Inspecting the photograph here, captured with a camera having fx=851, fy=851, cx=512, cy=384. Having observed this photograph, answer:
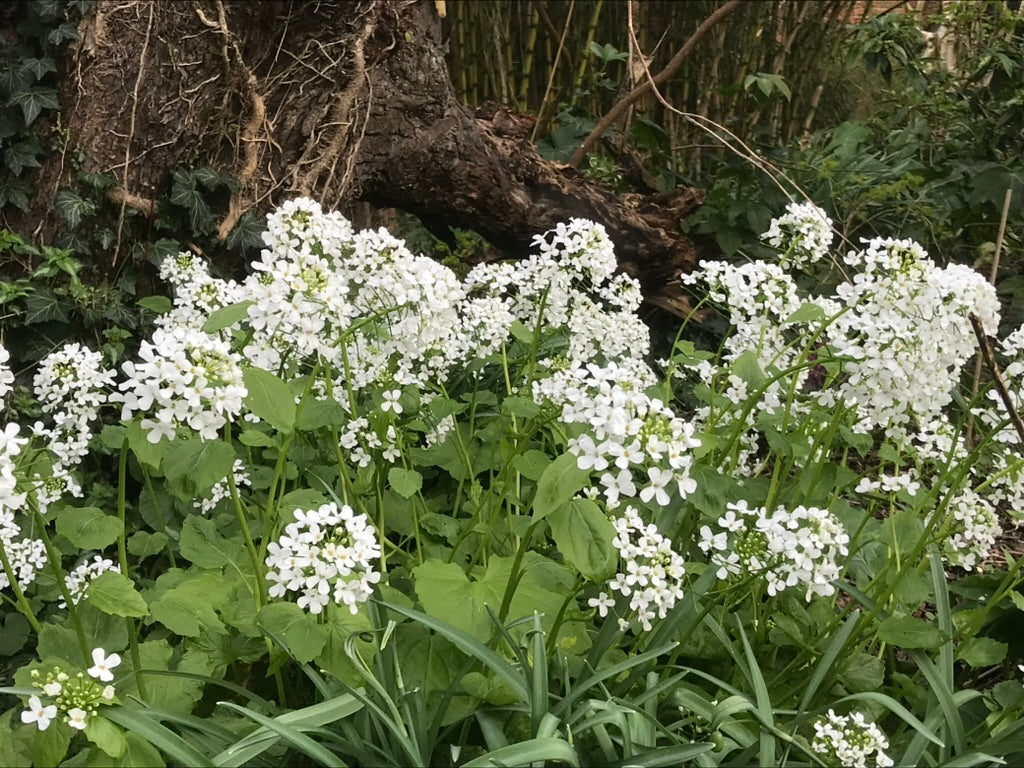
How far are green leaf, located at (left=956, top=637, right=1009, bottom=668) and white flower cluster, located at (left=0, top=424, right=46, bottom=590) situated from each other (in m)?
1.95

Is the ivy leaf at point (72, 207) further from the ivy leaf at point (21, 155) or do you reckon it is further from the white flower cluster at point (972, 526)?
the white flower cluster at point (972, 526)

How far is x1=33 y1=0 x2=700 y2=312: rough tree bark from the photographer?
3023 mm

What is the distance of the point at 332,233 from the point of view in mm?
1712

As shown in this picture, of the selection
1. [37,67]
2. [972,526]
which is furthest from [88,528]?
[37,67]

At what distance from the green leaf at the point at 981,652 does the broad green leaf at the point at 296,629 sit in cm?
144

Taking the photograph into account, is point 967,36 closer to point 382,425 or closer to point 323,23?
point 323,23

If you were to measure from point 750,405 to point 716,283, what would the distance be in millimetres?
459

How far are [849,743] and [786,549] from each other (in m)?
0.36

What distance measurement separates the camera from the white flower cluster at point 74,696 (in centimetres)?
127

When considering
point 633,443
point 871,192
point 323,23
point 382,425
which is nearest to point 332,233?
point 382,425

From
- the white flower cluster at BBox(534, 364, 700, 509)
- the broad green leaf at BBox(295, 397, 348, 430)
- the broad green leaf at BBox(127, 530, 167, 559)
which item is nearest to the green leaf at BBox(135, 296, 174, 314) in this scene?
the broad green leaf at BBox(127, 530, 167, 559)

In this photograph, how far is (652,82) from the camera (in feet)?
12.7

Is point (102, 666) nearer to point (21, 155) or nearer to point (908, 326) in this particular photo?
point (908, 326)

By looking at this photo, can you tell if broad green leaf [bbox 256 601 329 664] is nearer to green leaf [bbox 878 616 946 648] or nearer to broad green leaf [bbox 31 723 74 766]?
broad green leaf [bbox 31 723 74 766]
